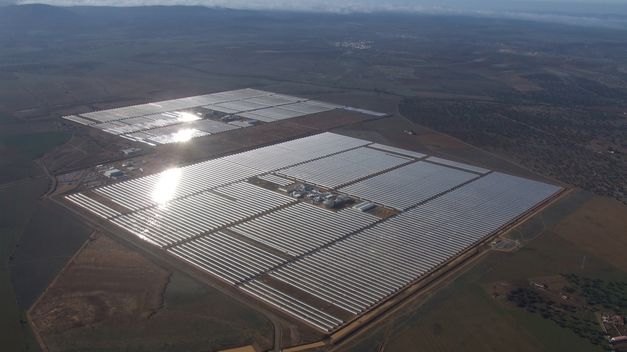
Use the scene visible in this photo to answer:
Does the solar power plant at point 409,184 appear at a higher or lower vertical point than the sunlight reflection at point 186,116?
lower

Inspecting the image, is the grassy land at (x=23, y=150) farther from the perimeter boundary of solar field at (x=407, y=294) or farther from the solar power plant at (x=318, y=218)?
the perimeter boundary of solar field at (x=407, y=294)

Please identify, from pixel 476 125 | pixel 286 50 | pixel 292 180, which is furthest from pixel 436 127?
pixel 286 50

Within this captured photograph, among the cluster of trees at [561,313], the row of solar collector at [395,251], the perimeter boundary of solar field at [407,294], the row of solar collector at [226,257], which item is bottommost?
the cluster of trees at [561,313]

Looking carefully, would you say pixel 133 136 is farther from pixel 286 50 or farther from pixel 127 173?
pixel 286 50

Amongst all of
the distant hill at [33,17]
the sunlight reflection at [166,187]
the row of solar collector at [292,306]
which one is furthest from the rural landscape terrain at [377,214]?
the distant hill at [33,17]

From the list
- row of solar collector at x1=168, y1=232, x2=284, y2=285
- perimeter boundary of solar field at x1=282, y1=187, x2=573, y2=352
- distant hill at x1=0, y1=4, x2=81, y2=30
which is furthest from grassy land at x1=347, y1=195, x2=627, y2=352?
distant hill at x1=0, y1=4, x2=81, y2=30

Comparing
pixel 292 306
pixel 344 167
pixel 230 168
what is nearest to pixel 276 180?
pixel 230 168

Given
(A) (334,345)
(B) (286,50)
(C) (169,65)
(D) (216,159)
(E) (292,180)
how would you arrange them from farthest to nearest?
1. (B) (286,50)
2. (C) (169,65)
3. (D) (216,159)
4. (E) (292,180)
5. (A) (334,345)
